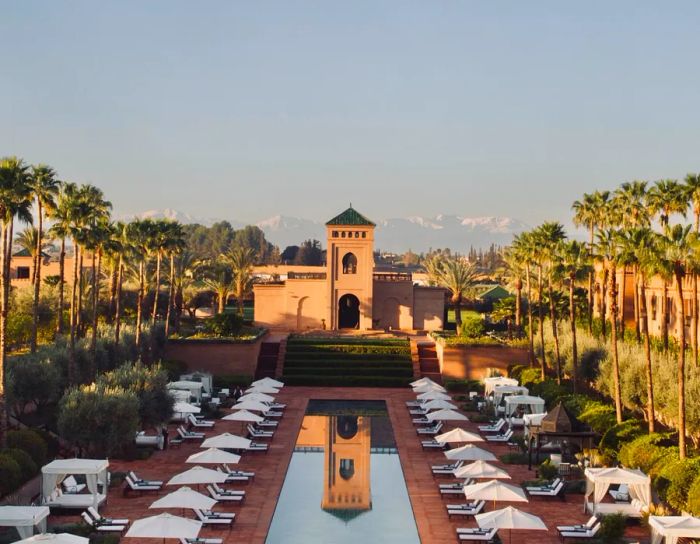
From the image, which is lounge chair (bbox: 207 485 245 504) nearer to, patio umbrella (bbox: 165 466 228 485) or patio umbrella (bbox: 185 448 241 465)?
patio umbrella (bbox: 165 466 228 485)

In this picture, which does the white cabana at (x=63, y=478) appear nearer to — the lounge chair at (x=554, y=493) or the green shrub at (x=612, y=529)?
the lounge chair at (x=554, y=493)

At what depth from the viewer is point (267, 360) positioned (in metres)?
52.7

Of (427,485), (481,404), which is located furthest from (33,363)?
(481,404)

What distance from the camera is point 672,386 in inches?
1190

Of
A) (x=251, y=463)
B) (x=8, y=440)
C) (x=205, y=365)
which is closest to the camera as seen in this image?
(x=8, y=440)

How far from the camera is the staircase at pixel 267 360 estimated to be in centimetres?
5103

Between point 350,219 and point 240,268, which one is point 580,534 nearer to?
point 350,219

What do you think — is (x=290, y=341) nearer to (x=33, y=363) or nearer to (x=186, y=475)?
(x=33, y=363)

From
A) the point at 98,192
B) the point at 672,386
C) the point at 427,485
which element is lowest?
the point at 427,485

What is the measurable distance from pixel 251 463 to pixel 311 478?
3.20 meters

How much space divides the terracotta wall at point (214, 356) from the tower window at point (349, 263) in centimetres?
1312

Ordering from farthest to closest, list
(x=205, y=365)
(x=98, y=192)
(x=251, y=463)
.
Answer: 1. (x=205, y=365)
2. (x=98, y=192)
3. (x=251, y=463)

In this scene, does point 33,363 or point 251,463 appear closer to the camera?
point 251,463

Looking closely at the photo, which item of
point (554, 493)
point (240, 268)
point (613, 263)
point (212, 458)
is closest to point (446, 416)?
point (613, 263)
